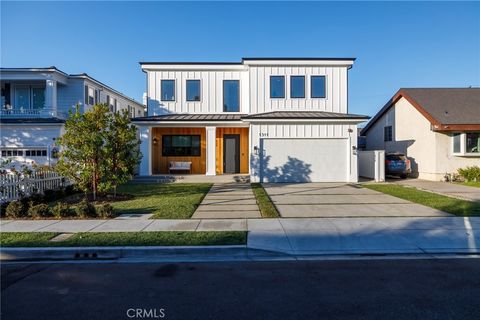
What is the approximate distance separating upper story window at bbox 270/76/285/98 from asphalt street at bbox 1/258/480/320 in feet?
48.1

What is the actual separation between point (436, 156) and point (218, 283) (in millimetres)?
17982

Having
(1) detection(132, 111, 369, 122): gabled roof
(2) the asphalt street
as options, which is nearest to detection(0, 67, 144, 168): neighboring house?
(1) detection(132, 111, 369, 122): gabled roof

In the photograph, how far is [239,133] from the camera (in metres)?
19.2

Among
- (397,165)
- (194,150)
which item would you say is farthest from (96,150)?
(397,165)

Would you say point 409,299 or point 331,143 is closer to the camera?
point 409,299

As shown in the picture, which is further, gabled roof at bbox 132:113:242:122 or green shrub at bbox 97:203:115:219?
gabled roof at bbox 132:113:242:122

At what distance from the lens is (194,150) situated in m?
19.6

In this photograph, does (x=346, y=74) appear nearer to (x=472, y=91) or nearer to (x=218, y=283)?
(x=472, y=91)

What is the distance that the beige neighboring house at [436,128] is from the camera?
17.3 m

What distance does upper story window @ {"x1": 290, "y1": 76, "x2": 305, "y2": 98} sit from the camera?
18609 millimetres

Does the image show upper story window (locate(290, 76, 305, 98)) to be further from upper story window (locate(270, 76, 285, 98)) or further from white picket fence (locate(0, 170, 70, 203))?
white picket fence (locate(0, 170, 70, 203))

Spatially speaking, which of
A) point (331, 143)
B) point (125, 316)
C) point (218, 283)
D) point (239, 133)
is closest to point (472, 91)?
point (331, 143)

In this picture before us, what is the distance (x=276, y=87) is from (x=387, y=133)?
10883 mm

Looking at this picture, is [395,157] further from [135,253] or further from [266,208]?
[135,253]
